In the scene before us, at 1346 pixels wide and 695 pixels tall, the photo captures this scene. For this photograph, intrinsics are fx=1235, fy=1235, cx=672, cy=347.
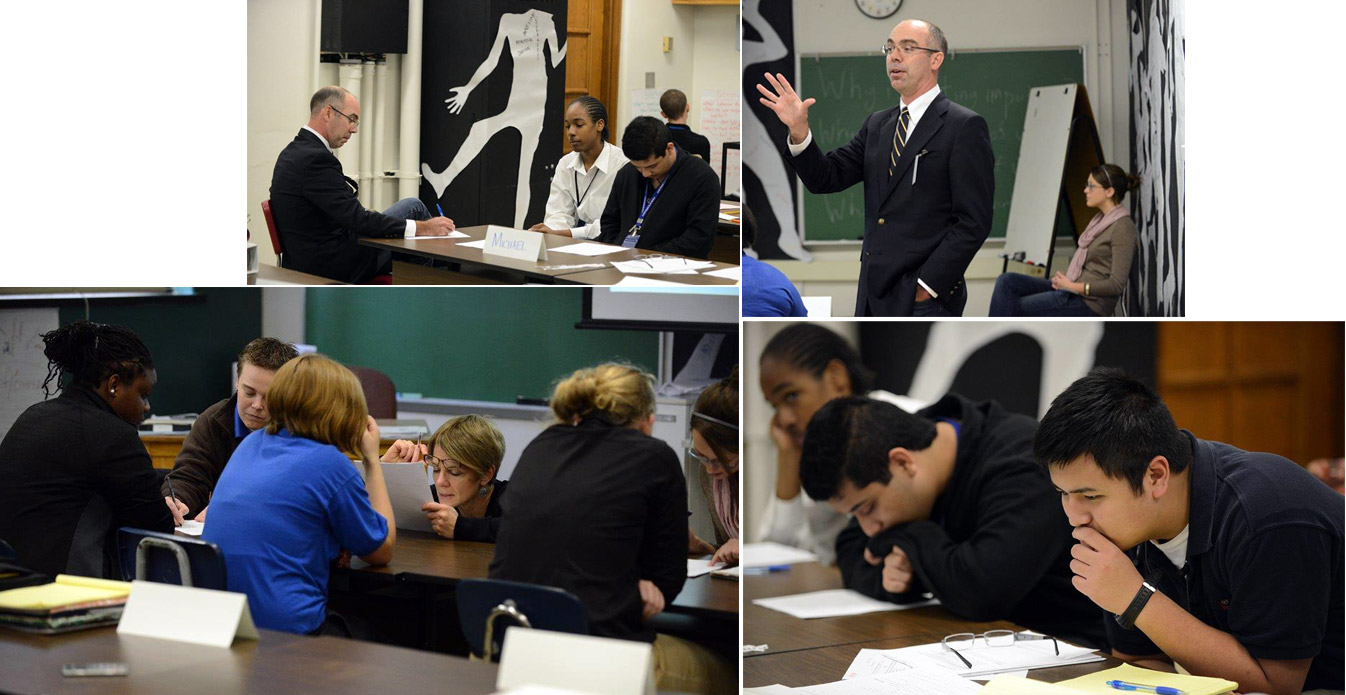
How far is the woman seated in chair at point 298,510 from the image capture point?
320 cm

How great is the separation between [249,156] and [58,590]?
126cm

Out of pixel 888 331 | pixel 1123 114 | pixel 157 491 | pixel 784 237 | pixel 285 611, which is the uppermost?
pixel 1123 114

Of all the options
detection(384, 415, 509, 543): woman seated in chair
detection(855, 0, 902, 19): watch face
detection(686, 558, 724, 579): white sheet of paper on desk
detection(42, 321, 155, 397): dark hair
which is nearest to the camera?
detection(855, 0, 902, 19): watch face

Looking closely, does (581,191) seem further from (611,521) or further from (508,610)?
(508,610)

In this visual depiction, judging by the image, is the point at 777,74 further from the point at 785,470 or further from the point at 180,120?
the point at 180,120

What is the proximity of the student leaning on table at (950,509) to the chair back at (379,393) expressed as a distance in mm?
1136

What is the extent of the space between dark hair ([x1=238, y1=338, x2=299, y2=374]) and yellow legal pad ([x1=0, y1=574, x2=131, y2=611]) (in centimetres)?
69

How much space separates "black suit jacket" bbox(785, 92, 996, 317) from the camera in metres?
2.96

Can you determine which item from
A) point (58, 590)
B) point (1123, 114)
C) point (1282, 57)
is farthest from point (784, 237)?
point (58, 590)

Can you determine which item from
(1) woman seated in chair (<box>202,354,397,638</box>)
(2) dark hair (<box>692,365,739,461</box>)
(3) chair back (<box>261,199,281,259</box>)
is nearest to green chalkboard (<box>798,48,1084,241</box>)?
(2) dark hair (<box>692,365,739,461</box>)

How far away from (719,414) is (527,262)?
654 mm

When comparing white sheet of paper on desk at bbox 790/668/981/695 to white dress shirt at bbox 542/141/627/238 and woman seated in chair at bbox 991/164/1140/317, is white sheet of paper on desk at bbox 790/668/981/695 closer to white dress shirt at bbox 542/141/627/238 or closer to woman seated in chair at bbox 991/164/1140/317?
woman seated in chair at bbox 991/164/1140/317

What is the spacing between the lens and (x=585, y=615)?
2938 mm

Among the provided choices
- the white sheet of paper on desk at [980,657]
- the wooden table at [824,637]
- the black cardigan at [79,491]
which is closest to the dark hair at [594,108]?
the wooden table at [824,637]
